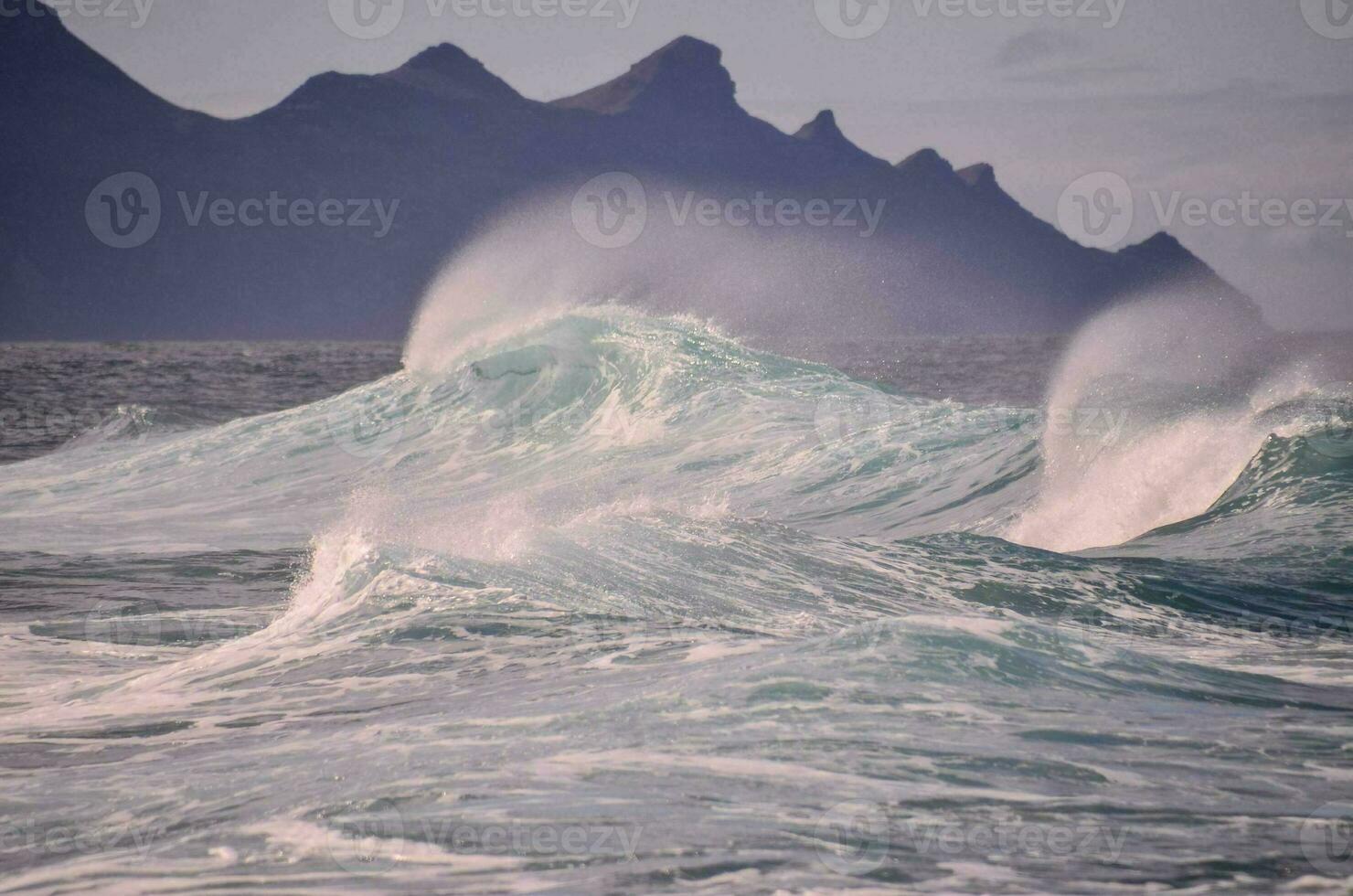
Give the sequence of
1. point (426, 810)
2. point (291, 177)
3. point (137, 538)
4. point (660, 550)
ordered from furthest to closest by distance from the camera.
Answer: point (291, 177)
point (137, 538)
point (660, 550)
point (426, 810)

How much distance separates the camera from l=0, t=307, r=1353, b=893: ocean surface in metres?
4.75

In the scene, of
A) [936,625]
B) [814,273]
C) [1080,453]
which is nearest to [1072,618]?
[936,625]

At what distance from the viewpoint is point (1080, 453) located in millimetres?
14367

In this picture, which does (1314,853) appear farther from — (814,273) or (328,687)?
(814,273)

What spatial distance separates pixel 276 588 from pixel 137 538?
388 cm

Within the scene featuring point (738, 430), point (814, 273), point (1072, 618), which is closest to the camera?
point (1072, 618)
